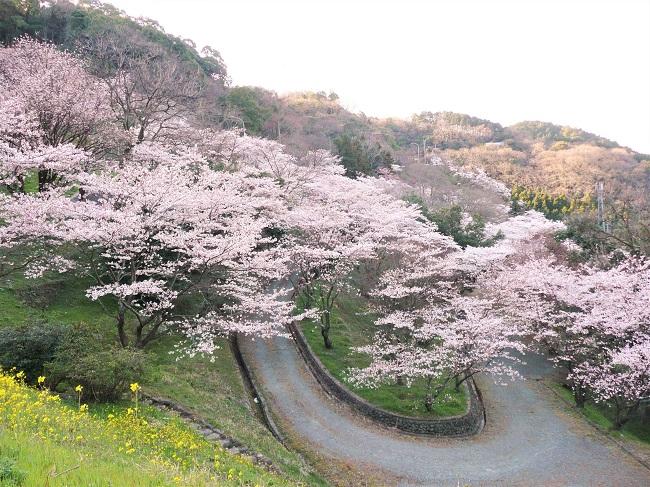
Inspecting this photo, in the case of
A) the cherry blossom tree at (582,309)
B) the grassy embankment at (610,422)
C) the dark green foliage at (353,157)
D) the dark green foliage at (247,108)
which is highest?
the dark green foliage at (247,108)

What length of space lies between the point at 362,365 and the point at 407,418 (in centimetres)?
394

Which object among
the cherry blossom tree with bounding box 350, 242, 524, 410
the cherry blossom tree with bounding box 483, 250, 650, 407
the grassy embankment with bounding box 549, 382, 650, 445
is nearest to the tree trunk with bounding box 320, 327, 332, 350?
the cherry blossom tree with bounding box 350, 242, 524, 410

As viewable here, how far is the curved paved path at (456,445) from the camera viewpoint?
1393 cm

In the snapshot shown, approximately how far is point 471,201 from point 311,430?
132 ft

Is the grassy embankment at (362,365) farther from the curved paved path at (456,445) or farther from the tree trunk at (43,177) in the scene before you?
the tree trunk at (43,177)

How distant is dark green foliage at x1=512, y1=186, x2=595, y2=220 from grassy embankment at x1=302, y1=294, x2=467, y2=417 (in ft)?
138

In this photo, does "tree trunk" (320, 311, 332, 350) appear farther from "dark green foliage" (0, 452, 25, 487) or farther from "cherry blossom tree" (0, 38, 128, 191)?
"dark green foliage" (0, 452, 25, 487)

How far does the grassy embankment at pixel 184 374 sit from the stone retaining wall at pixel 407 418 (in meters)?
3.78

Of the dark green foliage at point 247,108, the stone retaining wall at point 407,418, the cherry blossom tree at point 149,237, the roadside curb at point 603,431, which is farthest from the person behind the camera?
the dark green foliage at point 247,108

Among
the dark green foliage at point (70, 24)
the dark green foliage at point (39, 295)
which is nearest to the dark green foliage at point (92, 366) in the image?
the dark green foliage at point (39, 295)

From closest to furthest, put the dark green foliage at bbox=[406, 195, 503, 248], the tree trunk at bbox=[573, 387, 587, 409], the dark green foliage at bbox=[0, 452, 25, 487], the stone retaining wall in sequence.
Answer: the dark green foliage at bbox=[0, 452, 25, 487]
the stone retaining wall
the tree trunk at bbox=[573, 387, 587, 409]
the dark green foliage at bbox=[406, 195, 503, 248]

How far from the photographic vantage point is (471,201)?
49.4 meters

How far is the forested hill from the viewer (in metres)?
30.8

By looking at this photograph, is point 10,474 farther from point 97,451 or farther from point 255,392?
point 255,392
